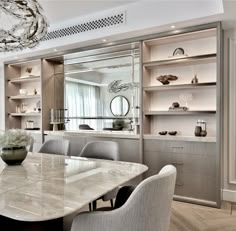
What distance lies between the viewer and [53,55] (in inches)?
177

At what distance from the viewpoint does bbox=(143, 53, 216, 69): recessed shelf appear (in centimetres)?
315

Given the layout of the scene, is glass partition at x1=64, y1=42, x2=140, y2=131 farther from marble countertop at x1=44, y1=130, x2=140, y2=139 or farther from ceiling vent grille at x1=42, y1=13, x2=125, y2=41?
ceiling vent grille at x1=42, y1=13, x2=125, y2=41

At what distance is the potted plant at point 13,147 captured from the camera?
218 cm

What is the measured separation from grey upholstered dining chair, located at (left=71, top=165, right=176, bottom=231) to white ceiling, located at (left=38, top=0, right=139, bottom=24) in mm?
2749

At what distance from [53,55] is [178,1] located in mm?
2546

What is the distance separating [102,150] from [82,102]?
6.40 feet

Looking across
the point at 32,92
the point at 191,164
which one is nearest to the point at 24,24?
the point at 191,164

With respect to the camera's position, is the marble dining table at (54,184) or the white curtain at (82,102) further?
the white curtain at (82,102)

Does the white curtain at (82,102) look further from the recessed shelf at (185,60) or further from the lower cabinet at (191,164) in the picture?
the lower cabinet at (191,164)

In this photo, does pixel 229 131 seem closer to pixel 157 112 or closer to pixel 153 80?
pixel 157 112

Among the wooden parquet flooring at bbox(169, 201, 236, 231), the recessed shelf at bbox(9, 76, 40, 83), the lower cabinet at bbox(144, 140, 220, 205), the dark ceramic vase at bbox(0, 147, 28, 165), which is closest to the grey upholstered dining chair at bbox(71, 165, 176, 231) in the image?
the dark ceramic vase at bbox(0, 147, 28, 165)

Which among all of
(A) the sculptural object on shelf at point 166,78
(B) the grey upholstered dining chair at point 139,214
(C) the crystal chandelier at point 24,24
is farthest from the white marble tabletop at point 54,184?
(A) the sculptural object on shelf at point 166,78

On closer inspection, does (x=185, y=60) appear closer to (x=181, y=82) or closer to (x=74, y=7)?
(x=181, y=82)

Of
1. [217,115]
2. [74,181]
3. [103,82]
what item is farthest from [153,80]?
[74,181]
